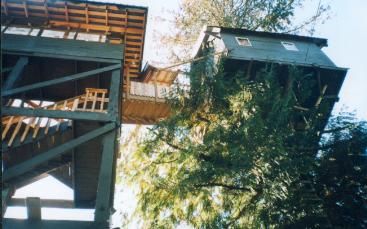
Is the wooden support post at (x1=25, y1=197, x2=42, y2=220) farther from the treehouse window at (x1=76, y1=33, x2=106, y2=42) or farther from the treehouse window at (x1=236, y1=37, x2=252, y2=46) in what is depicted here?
the treehouse window at (x1=236, y1=37, x2=252, y2=46)

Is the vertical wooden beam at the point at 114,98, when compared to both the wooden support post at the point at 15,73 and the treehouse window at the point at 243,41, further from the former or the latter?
the treehouse window at the point at 243,41

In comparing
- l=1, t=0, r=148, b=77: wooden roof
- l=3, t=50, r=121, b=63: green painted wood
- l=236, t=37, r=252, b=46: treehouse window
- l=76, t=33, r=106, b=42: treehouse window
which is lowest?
l=3, t=50, r=121, b=63: green painted wood

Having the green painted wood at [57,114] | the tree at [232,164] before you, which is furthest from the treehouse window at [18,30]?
the tree at [232,164]

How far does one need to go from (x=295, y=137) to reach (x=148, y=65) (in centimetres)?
878

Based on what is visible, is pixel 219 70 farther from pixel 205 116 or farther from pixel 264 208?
pixel 264 208

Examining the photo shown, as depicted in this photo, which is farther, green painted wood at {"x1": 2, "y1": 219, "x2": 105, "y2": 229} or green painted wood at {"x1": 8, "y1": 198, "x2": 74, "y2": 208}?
green painted wood at {"x1": 8, "y1": 198, "x2": 74, "y2": 208}

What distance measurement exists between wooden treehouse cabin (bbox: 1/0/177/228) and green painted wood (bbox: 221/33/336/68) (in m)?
4.91

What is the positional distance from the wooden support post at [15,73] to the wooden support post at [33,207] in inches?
188

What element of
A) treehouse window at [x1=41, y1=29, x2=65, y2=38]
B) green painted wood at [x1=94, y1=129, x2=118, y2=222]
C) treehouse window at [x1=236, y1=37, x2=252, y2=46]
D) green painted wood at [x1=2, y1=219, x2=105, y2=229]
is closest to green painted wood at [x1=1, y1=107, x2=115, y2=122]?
green painted wood at [x1=94, y1=129, x2=118, y2=222]

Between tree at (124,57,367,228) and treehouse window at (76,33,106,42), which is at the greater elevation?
treehouse window at (76,33,106,42)

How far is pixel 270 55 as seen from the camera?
1775cm

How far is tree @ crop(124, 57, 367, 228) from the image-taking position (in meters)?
11.1

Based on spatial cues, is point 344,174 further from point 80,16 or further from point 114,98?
point 80,16

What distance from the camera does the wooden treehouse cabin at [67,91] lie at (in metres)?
8.81
